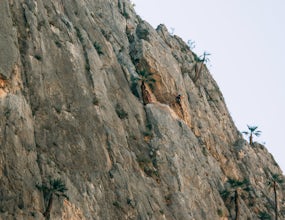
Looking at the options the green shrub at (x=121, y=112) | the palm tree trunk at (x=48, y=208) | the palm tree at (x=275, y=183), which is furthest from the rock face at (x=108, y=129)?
the palm tree at (x=275, y=183)

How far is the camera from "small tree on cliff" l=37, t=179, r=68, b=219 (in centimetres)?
5616

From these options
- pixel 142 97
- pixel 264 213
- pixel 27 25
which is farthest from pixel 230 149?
pixel 27 25

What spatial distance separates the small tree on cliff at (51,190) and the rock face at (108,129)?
0.27m

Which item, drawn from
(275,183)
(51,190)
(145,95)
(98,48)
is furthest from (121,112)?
(275,183)

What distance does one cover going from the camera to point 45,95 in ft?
220

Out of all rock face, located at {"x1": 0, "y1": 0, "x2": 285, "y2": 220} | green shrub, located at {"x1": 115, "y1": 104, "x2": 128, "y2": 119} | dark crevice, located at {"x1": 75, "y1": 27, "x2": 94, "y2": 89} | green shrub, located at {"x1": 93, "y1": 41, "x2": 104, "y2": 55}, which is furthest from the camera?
green shrub, located at {"x1": 93, "y1": 41, "x2": 104, "y2": 55}

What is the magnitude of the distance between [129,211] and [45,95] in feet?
56.1

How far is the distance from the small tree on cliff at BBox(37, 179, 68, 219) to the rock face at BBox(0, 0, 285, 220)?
0.27 m

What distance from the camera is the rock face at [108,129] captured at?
196 feet

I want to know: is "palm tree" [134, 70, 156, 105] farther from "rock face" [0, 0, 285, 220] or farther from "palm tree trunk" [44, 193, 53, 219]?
"palm tree trunk" [44, 193, 53, 219]

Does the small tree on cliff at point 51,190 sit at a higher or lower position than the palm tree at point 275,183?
lower

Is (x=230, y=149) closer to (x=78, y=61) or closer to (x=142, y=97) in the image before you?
(x=142, y=97)

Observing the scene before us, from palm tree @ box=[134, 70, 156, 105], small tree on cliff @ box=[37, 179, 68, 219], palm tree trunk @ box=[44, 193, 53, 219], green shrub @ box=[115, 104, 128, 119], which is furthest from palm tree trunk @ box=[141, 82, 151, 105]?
palm tree trunk @ box=[44, 193, 53, 219]

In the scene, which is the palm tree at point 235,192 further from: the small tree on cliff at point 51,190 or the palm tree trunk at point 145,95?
the small tree on cliff at point 51,190
